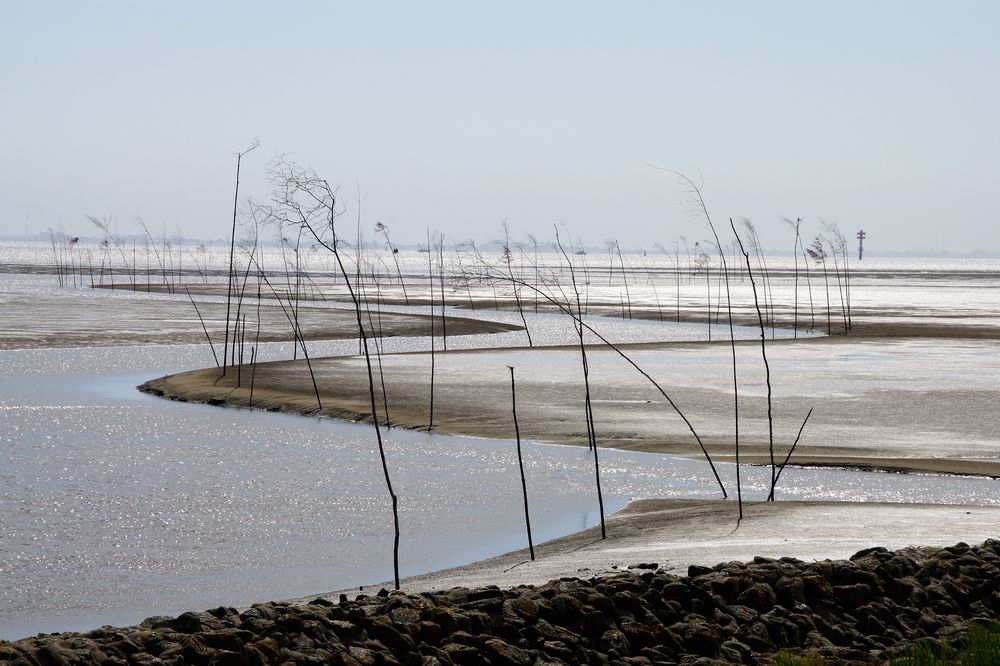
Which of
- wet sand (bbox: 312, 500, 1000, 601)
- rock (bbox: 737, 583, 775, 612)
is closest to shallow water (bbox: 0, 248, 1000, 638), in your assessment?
wet sand (bbox: 312, 500, 1000, 601)

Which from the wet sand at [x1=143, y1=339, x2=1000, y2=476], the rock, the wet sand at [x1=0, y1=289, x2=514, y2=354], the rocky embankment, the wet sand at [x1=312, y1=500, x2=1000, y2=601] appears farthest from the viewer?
the wet sand at [x1=0, y1=289, x2=514, y2=354]

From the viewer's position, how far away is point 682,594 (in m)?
6.32

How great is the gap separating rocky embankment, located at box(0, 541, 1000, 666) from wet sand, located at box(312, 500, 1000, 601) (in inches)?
45.0

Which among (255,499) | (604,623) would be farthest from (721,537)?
(255,499)

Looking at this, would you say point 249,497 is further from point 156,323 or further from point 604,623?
point 156,323

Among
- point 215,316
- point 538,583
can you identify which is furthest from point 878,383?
point 215,316

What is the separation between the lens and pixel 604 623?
5.95 m

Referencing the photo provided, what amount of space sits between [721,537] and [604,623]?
3.60 m

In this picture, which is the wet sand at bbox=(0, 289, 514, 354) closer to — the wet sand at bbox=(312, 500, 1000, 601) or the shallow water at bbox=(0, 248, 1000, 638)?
the shallow water at bbox=(0, 248, 1000, 638)

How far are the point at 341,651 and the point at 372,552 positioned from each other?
4725 millimetres

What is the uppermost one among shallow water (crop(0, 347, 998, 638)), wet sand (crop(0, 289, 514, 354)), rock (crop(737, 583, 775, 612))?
wet sand (crop(0, 289, 514, 354))

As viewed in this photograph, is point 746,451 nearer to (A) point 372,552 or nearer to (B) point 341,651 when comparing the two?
A: (A) point 372,552

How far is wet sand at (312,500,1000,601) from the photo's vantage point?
8.19 metres

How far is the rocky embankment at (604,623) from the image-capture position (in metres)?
5.34
